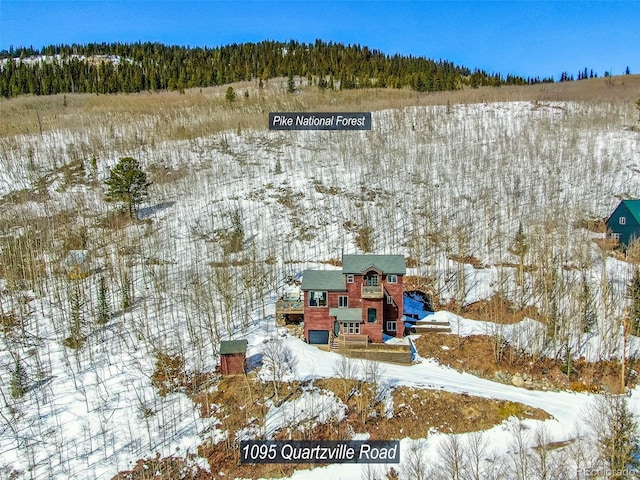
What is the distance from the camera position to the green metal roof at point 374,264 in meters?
27.5

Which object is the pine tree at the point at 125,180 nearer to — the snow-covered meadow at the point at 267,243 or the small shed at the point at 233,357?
the snow-covered meadow at the point at 267,243

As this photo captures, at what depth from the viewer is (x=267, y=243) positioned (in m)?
42.3

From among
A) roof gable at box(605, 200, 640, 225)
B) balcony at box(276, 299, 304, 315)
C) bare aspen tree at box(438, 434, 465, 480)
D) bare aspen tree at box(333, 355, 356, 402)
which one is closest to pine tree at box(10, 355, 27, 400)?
balcony at box(276, 299, 304, 315)

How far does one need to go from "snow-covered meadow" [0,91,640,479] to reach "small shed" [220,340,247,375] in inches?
71.1

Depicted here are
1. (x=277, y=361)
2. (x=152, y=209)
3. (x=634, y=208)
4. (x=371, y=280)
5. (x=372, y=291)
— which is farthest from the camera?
(x=152, y=209)

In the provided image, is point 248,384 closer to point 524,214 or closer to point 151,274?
point 151,274

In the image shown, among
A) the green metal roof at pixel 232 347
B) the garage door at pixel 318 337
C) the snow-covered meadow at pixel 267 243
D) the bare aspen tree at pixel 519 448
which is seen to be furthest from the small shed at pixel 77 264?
the bare aspen tree at pixel 519 448

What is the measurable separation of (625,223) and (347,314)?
28.8 meters

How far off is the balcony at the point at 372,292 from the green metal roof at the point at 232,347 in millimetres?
8312

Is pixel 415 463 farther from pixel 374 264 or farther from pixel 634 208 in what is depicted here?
pixel 634 208

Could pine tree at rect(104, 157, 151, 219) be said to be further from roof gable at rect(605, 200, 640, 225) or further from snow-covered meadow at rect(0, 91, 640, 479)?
roof gable at rect(605, 200, 640, 225)

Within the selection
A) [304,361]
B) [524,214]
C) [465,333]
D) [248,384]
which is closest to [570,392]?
[465,333]

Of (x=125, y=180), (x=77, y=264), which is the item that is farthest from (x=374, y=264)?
(x=125, y=180)

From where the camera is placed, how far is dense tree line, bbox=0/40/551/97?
9038 centimetres
